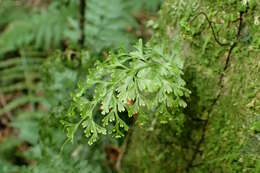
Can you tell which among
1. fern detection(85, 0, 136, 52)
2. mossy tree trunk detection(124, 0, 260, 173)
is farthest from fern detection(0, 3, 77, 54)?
mossy tree trunk detection(124, 0, 260, 173)

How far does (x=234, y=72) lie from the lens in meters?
1.68

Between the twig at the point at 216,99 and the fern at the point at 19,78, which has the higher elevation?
the twig at the point at 216,99

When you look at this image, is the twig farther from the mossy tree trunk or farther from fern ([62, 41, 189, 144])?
fern ([62, 41, 189, 144])

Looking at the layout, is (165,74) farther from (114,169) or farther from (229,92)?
(114,169)

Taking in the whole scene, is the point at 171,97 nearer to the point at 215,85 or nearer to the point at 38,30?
the point at 215,85

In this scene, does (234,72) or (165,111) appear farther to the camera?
(234,72)

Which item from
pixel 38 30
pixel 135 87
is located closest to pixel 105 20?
pixel 38 30

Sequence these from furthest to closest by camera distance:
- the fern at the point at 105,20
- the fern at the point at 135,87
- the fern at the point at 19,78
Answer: the fern at the point at 19,78 → the fern at the point at 105,20 → the fern at the point at 135,87

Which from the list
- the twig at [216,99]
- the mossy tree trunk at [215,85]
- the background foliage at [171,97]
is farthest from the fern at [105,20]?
the twig at [216,99]

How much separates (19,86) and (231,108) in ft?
9.79

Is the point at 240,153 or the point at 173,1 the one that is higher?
the point at 173,1

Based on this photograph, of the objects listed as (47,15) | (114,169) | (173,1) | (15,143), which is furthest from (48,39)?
(173,1)

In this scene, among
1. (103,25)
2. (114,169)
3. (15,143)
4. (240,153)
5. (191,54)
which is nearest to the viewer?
(240,153)

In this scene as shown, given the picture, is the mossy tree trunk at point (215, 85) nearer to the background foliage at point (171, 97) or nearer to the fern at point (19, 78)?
the background foliage at point (171, 97)
